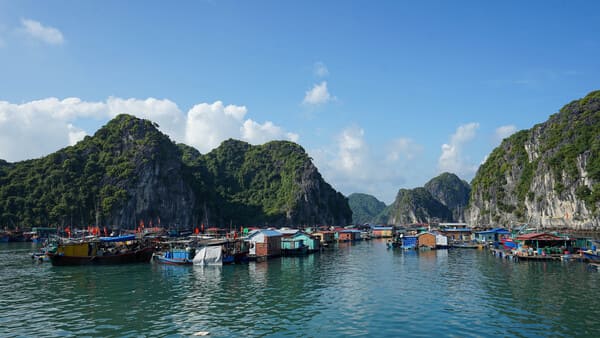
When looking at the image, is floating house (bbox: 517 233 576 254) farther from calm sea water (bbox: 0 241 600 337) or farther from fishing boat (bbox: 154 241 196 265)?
fishing boat (bbox: 154 241 196 265)

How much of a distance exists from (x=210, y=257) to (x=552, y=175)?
130 metres

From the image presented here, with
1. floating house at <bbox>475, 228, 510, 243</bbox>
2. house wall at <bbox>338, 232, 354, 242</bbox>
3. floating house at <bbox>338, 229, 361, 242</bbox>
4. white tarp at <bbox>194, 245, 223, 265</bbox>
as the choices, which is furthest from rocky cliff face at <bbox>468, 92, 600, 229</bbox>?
white tarp at <bbox>194, 245, 223, 265</bbox>

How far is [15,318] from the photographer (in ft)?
92.9

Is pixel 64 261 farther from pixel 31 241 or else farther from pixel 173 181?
pixel 173 181

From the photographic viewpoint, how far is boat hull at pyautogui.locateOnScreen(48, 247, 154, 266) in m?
58.5

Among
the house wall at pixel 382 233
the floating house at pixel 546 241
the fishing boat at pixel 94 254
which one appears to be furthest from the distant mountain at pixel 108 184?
the floating house at pixel 546 241

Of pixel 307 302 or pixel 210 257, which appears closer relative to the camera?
pixel 307 302

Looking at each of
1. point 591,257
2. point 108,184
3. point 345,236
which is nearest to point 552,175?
point 345,236

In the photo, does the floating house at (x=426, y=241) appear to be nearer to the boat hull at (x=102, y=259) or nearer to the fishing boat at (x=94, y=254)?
the fishing boat at (x=94, y=254)

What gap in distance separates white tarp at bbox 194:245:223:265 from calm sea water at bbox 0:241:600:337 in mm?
2226

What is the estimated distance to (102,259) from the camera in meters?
59.6

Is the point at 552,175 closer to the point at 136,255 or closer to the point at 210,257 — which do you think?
the point at 210,257

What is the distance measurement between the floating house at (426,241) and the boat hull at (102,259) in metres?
51.2

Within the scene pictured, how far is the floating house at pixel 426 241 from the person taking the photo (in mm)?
81312
